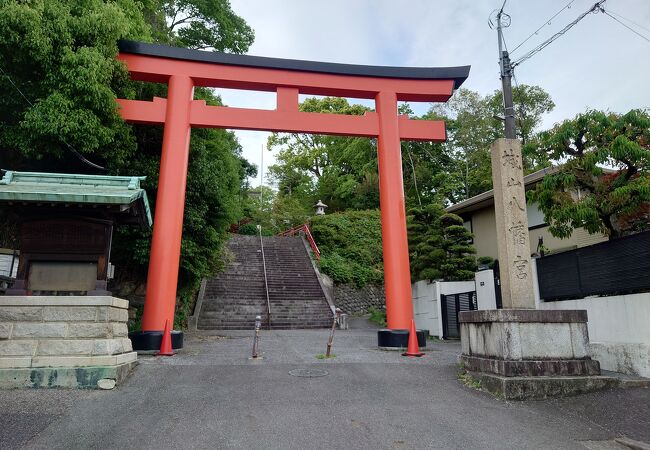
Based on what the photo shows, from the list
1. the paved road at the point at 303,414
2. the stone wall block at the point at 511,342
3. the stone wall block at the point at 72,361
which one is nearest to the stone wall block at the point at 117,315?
the stone wall block at the point at 72,361

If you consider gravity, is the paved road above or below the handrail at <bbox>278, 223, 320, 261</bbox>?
below

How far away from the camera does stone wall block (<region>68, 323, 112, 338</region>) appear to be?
5945 millimetres

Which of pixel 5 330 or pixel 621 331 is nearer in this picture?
pixel 5 330

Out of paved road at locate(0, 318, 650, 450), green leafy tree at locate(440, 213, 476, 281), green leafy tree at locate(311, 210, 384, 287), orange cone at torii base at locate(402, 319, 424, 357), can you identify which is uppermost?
green leafy tree at locate(311, 210, 384, 287)

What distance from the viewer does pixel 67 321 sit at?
5.97 m

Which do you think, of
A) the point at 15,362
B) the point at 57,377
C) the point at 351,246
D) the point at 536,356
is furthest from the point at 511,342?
the point at 351,246

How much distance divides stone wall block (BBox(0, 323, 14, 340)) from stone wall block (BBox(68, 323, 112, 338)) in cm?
76

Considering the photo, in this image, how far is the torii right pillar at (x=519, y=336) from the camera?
588 centimetres

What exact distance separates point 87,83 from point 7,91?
1.67 metres

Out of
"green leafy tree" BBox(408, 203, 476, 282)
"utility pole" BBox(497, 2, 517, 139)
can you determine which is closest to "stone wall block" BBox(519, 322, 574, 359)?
"utility pole" BBox(497, 2, 517, 139)

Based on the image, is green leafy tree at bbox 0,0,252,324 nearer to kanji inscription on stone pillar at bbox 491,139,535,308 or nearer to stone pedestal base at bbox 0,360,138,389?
stone pedestal base at bbox 0,360,138,389

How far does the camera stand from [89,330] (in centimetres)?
600

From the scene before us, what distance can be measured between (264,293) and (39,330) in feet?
40.5

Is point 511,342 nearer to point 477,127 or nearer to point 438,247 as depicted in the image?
point 438,247
